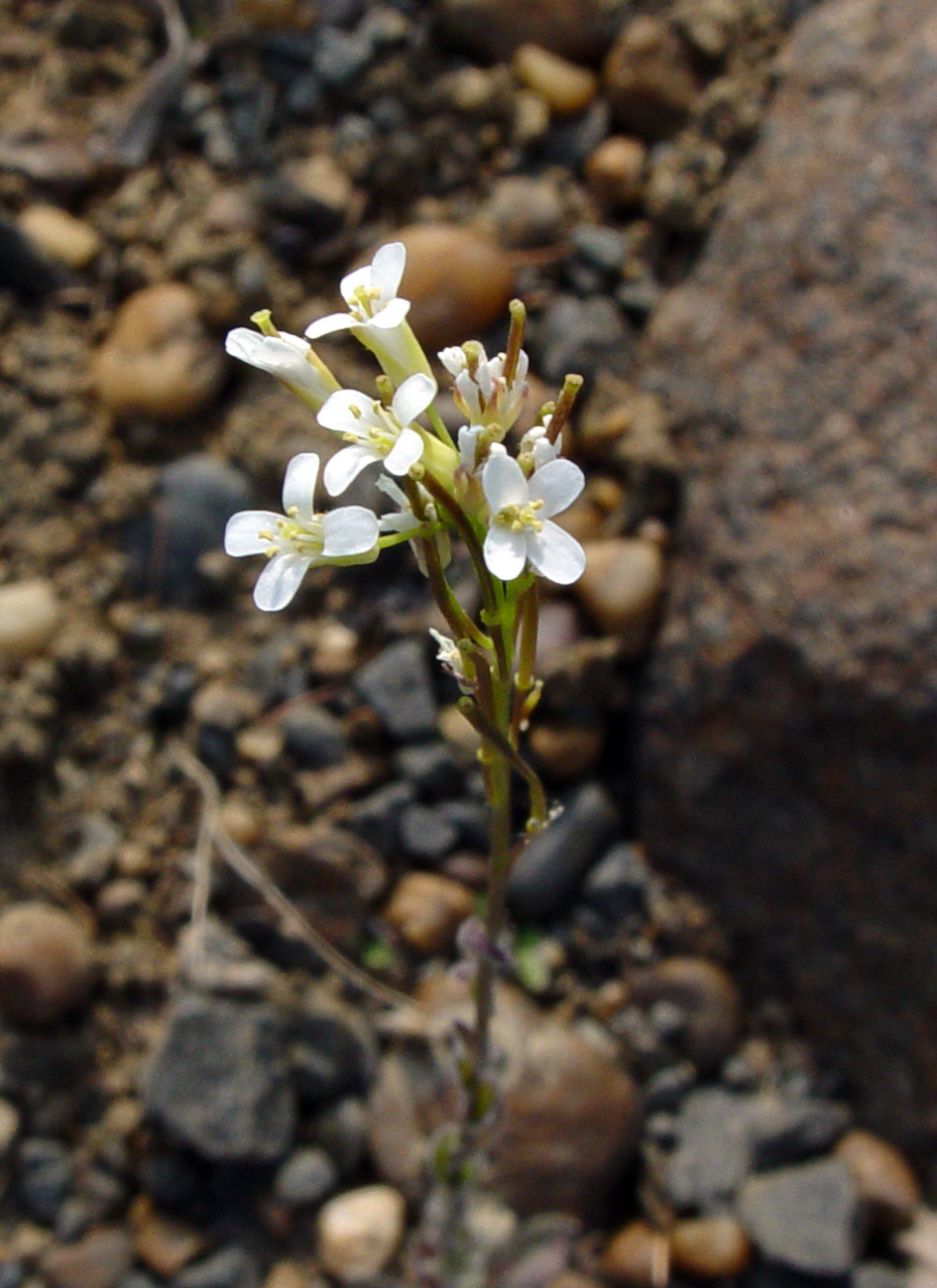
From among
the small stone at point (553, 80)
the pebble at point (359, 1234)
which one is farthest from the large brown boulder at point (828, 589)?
the pebble at point (359, 1234)

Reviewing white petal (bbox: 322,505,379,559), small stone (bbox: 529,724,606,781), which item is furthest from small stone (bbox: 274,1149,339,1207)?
white petal (bbox: 322,505,379,559)

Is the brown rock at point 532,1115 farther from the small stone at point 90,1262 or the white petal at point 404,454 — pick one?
the white petal at point 404,454

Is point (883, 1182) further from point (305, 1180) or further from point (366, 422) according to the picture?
point (366, 422)

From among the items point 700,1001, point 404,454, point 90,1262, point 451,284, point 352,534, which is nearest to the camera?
point 404,454

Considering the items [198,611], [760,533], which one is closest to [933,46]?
[760,533]

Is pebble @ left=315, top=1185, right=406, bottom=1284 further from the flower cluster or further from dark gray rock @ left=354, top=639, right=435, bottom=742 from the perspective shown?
the flower cluster

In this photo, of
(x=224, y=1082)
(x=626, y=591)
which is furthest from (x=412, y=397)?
(x=224, y=1082)

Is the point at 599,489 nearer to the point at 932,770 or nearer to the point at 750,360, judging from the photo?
the point at 750,360
